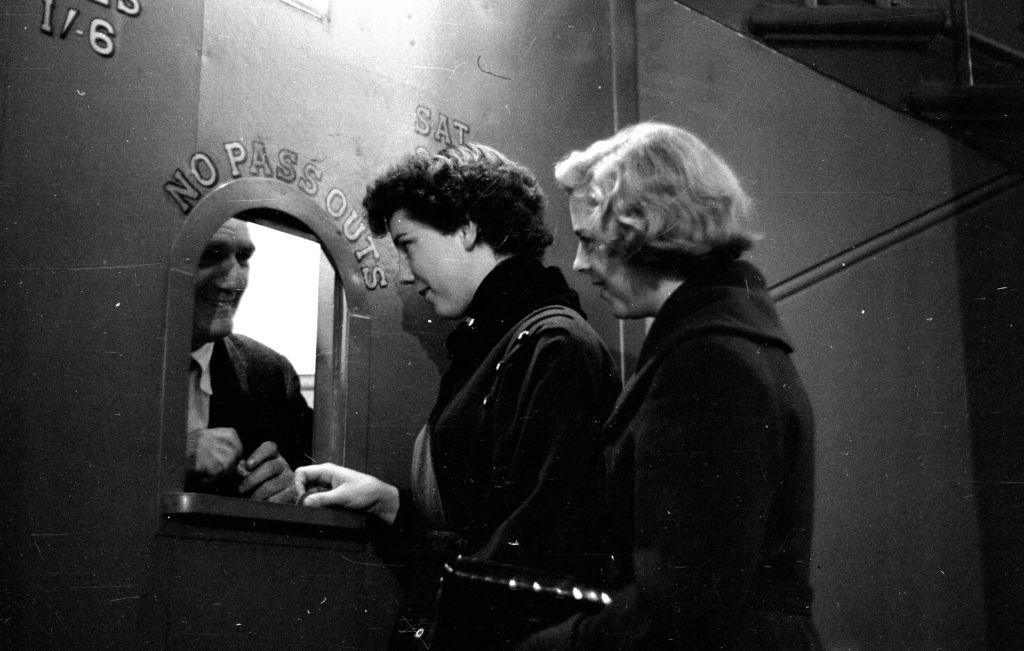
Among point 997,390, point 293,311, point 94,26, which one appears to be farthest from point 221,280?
point 997,390

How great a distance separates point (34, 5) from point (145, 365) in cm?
74

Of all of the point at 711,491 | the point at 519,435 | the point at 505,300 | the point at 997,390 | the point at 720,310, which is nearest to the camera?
the point at 711,491

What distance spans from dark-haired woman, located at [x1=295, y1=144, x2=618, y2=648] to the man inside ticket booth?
0.35ft

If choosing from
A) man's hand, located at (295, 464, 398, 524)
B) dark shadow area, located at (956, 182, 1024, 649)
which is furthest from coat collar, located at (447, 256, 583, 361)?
dark shadow area, located at (956, 182, 1024, 649)

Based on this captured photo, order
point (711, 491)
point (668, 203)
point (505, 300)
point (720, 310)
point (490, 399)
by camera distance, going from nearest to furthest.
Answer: point (711, 491) → point (720, 310) → point (668, 203) → point (490, 399) → point (505, 300)

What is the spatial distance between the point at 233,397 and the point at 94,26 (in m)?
0.82

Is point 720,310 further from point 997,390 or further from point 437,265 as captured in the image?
point 997,390

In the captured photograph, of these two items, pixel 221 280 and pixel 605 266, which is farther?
pixel 221 280

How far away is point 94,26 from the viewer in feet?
7.29

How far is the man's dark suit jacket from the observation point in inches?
94.0

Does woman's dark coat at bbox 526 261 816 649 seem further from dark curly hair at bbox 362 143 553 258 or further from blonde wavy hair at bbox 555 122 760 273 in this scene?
dark curly hair at bbox 362 143 553 258

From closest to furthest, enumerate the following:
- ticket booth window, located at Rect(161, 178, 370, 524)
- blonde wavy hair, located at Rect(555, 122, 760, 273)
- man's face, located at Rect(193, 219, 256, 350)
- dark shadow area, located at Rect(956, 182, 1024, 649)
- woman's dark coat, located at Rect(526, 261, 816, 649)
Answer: woman's dark coat, located at Rect(526, 261, 816, 649), blonde wavy hair, located at Rect(555, 122, 760, 273), ticket booth window, located at Rect(161, 178, 370, 524), man's face, located at Rect(193, 219, 256, 350), dark shadow area, located at Rect(956, 182, 1024, 649)

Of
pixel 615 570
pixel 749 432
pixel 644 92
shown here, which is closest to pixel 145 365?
pixel 615 570

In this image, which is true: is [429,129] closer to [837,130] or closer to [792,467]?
[837,130]
